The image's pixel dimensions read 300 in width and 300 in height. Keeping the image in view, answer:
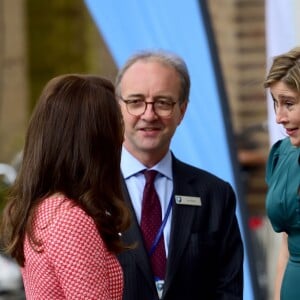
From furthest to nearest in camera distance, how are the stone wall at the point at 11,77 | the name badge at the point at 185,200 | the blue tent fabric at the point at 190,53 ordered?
1. the stone wall at the point at 11,77
2. the blue tent fabric at the point at 190,53
3. the name badge at the point at 185,200

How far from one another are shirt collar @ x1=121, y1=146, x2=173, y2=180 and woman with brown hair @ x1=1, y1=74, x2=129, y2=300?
35.9 inches

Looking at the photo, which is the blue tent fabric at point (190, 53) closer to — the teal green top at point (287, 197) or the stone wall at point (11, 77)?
the teal green top at point (287, 197)

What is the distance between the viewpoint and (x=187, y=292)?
14.6ft

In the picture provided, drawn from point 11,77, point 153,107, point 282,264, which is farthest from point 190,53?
point 11,77

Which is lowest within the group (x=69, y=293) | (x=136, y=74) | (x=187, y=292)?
(x=187, y=292)

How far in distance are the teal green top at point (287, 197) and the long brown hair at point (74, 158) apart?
95cm

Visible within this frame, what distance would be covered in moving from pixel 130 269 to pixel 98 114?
3.12 ft

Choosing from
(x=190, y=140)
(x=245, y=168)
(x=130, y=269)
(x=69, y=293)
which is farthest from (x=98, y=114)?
(x=245, y=168)

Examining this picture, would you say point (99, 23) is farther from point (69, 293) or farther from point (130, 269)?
point (69, 293)

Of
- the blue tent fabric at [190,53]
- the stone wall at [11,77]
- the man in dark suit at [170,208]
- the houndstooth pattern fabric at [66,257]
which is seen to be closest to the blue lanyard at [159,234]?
the man in dark suit at [170,208]

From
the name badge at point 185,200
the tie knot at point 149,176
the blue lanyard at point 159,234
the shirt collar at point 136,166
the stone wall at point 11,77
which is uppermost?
the shirt collar at point 136,166

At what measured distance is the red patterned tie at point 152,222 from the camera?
4.43 metres

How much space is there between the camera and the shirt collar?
4.57 meters

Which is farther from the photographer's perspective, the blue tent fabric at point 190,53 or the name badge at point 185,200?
the blue tent fabric at point 190,53
